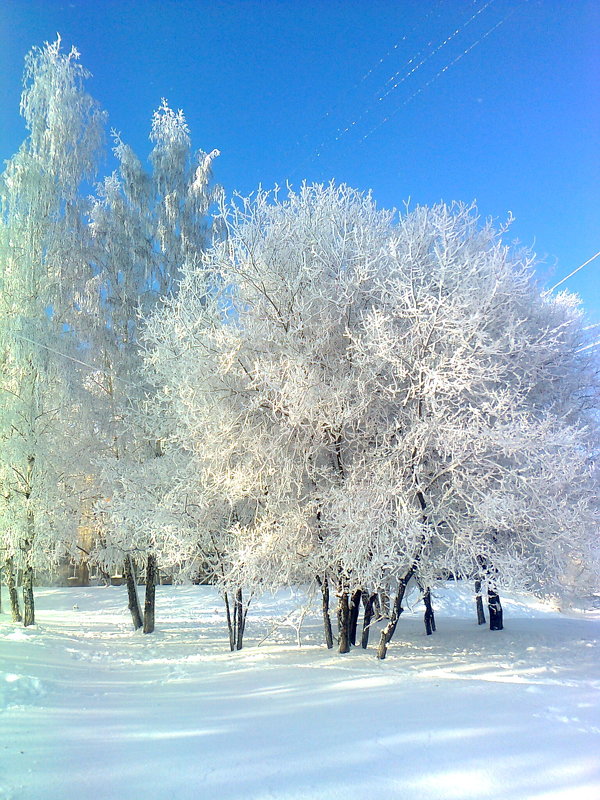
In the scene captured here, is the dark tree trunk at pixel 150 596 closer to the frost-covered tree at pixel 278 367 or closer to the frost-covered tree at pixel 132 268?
the frost-covered tree at pixel 132 268

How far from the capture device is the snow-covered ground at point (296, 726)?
9.39ft

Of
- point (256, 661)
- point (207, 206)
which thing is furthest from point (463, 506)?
point (207, 206)

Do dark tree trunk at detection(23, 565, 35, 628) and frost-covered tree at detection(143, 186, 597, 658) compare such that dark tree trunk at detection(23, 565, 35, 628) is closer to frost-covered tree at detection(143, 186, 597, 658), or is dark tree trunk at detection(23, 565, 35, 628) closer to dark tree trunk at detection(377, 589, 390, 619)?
frost-covered tree at detection(143, 186, 597, 658)

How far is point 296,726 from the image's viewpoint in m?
3.95

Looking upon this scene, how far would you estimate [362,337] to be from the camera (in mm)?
6938

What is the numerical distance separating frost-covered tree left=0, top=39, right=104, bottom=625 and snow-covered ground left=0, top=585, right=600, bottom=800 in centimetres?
346

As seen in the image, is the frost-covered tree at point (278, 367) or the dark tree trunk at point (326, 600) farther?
the dark tree trunk at point (326, 600)

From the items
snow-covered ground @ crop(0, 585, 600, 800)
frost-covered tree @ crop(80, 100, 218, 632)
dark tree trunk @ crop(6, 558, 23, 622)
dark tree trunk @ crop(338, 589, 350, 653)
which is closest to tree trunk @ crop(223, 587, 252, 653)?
snow-covered ground @ crop(0, 585, 600, 800)

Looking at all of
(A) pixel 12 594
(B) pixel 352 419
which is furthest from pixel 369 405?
(A) pixel 12 594

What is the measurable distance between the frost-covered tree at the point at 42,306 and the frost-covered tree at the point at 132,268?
2.13 feet

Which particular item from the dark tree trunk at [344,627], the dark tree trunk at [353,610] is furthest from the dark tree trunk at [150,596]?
the dark tree trunk at [344,627]

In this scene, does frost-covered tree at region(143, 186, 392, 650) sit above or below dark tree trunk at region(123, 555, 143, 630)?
above

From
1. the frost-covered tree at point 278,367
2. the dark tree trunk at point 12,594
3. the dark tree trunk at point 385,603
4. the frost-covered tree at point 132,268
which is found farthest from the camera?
the dark tree trunk at point 12,594

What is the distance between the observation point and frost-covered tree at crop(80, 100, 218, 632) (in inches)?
485
